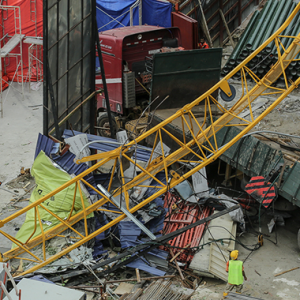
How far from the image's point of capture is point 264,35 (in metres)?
19.4

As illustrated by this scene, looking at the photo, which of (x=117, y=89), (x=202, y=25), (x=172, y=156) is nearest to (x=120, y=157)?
(x=172, y=156)

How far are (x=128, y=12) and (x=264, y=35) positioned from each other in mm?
6910

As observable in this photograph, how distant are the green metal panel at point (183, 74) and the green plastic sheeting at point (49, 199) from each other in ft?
15.5

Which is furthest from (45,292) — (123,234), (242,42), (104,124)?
(242,42)

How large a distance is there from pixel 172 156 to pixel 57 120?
3835 mm

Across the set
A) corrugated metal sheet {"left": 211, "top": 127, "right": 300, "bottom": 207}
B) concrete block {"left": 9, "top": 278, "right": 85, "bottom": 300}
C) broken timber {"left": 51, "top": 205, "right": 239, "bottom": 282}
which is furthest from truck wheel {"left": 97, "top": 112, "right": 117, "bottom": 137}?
concrete block {"left": 9, "top": 278, "right": 85, "bottom": 300}

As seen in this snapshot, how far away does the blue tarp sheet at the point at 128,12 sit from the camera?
21531mm

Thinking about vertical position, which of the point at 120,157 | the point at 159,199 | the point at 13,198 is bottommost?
the point at 13,198

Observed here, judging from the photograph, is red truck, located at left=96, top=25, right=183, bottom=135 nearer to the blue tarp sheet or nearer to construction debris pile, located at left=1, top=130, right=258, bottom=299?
construction debris pile, located at left=1, top=130, right=258, bottom=299

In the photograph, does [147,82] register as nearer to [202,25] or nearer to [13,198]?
[13,198]

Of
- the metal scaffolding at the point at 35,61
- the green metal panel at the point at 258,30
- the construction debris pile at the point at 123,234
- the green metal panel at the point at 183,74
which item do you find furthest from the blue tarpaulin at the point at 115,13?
the construction debris pile at the point at 123,234

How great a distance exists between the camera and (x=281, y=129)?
46.9ft

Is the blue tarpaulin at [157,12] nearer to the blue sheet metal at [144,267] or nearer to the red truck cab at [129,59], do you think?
the red truck cab at [129,59]

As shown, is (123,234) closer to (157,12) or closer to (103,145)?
(103,145)
